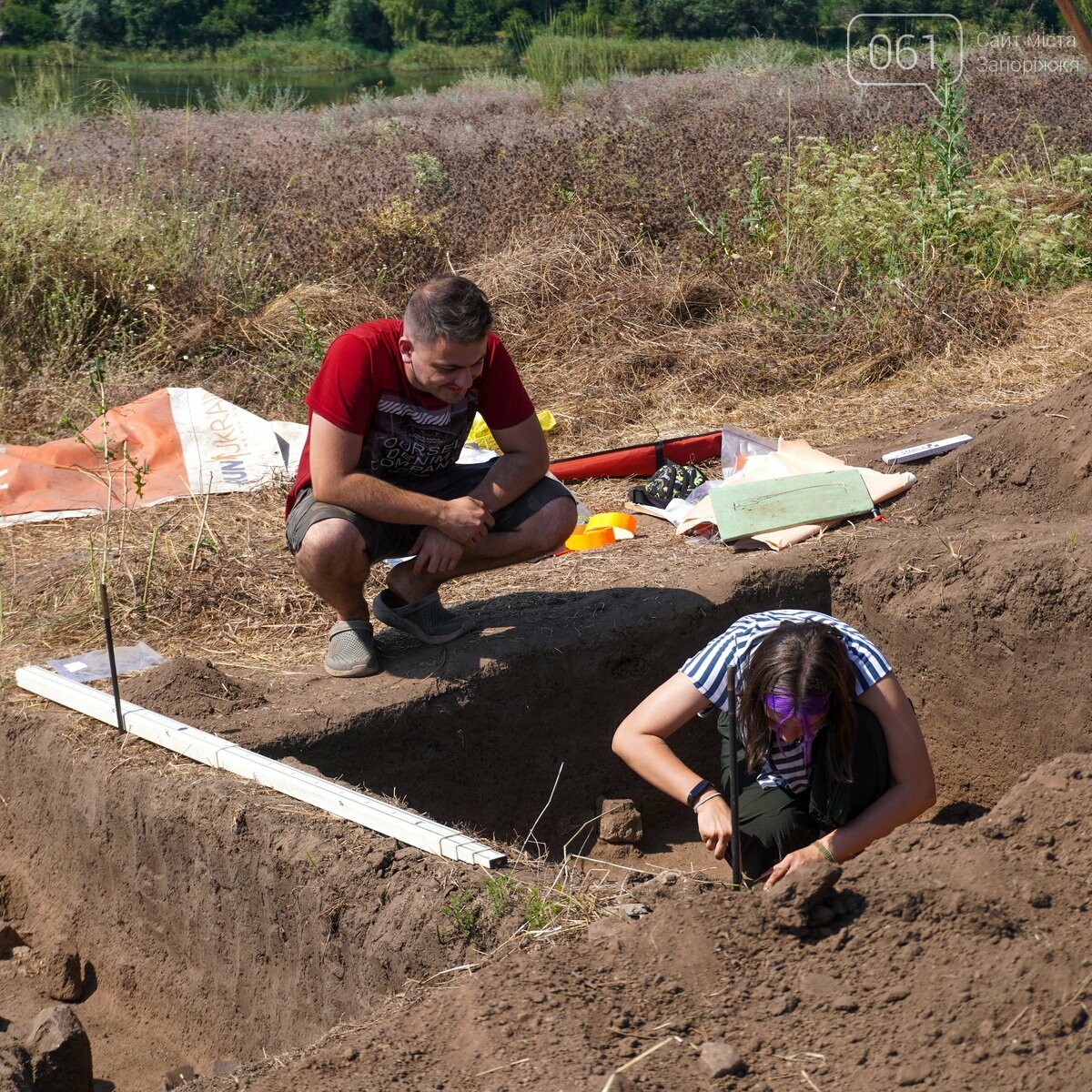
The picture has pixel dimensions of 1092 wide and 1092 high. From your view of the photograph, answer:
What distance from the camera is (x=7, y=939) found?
12.7ft

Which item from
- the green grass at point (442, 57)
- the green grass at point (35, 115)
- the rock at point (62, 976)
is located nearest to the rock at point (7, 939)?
the rock at point (62, 976)

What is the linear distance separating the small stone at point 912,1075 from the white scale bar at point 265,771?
1152 millimetres

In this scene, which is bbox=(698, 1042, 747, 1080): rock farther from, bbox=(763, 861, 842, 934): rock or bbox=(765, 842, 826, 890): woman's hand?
bbox=(765, 842, 826, 890): woman's hand

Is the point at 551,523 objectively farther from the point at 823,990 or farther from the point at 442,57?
the point at 442,57

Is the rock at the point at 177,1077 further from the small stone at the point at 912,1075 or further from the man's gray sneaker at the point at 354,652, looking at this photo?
the small stone at the point at 912,1075

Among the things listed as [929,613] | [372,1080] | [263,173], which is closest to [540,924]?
[372,1080]

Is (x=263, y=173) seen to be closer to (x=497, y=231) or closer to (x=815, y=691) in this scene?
(x=497, y=231)

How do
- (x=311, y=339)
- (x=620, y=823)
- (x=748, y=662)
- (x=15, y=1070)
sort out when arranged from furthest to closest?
(x=311, y=339) → (x=620, y=823) → (x=748, y=662) → (x=15, y=1070)

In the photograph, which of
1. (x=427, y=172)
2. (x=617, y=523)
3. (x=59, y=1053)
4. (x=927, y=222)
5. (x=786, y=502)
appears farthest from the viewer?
(x=427, y=172)

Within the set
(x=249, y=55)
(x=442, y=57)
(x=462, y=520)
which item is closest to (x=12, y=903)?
(x=462, y=520)

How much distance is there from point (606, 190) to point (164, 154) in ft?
12.5

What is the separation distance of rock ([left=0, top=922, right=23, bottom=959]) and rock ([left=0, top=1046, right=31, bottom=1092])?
104cm

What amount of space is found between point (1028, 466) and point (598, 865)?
2.42 m

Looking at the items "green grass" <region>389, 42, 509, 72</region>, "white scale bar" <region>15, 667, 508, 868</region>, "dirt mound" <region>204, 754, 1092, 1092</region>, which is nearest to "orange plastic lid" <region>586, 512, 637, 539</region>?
"white scale bar" <region>15, 667, 508, 868</region>
